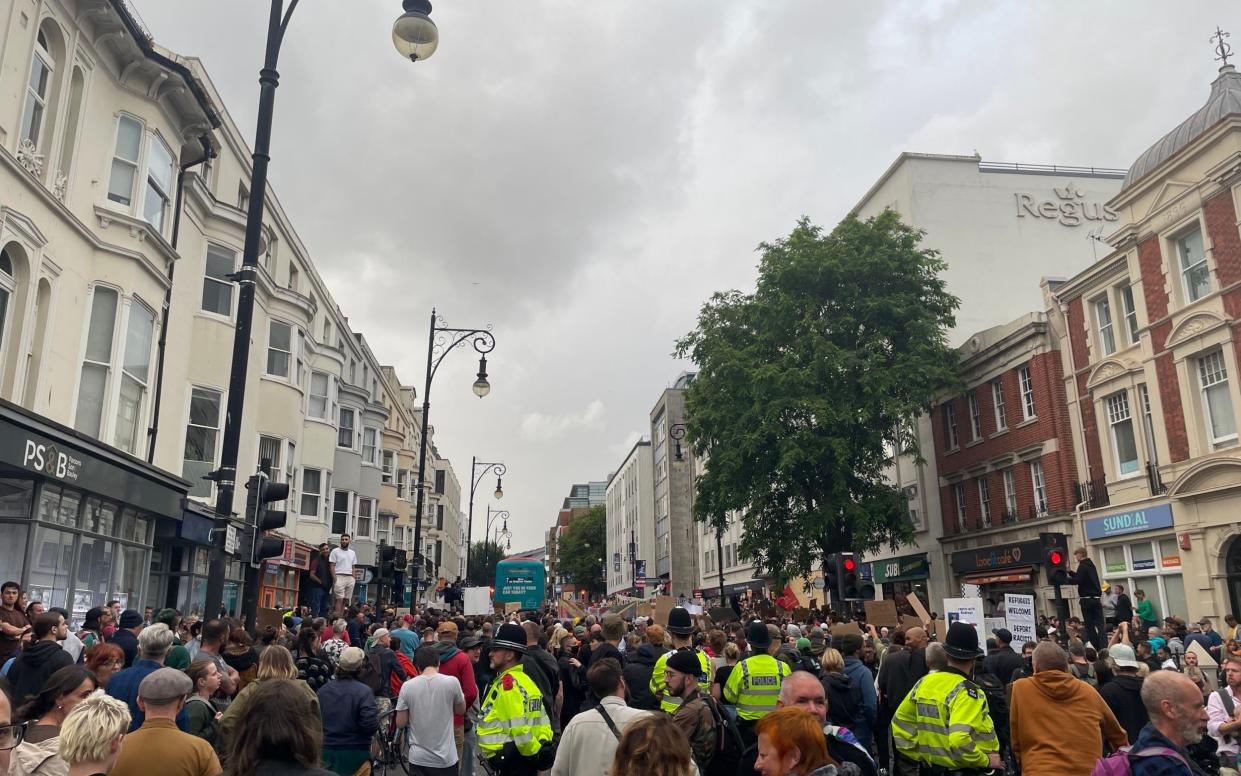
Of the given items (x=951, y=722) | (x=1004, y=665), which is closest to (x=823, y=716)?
(x=951, y=722)

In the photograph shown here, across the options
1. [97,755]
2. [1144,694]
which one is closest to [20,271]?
[97,755]

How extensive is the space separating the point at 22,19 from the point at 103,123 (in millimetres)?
2711

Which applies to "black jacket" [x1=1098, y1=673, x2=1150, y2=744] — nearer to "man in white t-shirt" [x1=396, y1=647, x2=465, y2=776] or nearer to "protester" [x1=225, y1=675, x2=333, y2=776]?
"man in white t-shirt" [x1=396, y1=647, x2=465, y2=776]

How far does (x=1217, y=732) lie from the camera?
7766mm

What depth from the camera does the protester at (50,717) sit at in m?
4.16

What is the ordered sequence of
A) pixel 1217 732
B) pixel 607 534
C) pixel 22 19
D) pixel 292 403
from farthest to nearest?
pixel 607 534, pixel 292 403, pixel 22 19, pixel 1217 732

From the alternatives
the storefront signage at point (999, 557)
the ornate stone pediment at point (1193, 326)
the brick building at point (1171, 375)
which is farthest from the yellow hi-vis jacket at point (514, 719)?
the storefront signage at point (999, 557)

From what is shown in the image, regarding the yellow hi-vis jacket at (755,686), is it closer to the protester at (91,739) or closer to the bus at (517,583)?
the protester at (91,739)

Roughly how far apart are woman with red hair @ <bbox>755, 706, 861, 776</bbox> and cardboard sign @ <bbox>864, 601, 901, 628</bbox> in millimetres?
13319

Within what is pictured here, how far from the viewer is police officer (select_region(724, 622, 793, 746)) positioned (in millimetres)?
7145

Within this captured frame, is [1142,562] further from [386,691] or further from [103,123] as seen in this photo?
[103,123]

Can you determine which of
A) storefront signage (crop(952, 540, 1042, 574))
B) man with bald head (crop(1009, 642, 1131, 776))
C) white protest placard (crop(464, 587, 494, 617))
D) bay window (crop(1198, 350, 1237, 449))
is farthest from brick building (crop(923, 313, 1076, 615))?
man with bald head (crop(1009, 642, 1131, 776))

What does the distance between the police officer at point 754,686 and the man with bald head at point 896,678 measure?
211 centimetres

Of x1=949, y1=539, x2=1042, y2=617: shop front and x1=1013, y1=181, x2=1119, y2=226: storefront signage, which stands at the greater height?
x1=1013, y1=181, x2=1119, y2=226: storefront signage
